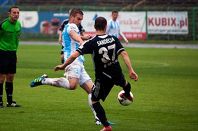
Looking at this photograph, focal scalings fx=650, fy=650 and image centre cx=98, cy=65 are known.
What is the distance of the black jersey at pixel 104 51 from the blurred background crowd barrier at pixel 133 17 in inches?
1416

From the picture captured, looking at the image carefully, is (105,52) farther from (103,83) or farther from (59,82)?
(59,82)

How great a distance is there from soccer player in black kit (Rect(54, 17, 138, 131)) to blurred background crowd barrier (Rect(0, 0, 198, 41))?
35.9m

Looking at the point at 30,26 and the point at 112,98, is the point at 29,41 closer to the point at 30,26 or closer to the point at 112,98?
the point at 30,26

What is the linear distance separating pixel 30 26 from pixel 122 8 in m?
7.37

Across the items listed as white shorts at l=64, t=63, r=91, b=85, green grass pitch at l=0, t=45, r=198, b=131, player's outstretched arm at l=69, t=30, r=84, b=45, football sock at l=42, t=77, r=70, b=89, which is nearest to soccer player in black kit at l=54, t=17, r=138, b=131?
green grass pitch at l=0, t=45, r=198, b=131

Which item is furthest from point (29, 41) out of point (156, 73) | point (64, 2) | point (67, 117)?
point (67, 117)

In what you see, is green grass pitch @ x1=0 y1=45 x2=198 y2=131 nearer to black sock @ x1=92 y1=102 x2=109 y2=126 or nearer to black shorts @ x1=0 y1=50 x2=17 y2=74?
black sock @ x1=92 y1=102 x2=109 y2=126

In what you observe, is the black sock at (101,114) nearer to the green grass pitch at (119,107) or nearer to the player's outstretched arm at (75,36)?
the green grass pitch at (119,107)

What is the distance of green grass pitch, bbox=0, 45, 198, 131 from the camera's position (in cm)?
1318

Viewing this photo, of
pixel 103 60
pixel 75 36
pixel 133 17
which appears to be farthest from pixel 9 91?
pixel 133 17

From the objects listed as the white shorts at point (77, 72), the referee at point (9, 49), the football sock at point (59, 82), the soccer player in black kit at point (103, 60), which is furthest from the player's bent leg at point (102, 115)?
the referee at point (9, 49)

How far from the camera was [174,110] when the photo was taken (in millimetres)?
15609

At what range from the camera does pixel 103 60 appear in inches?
480

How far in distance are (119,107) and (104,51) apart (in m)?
4.31
